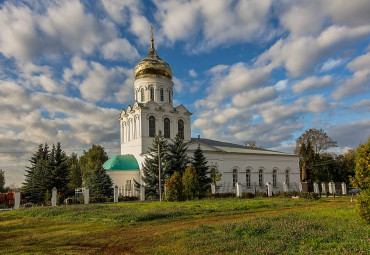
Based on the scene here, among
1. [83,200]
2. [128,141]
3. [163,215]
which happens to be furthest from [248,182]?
[163,215]

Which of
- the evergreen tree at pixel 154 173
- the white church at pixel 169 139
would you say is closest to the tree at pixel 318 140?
the white church at pixel 169 139

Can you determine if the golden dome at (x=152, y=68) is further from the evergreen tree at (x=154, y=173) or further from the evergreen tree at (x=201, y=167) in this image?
the evergreen tree at (x=201, y=167)

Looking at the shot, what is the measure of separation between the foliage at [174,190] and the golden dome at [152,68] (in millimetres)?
15237

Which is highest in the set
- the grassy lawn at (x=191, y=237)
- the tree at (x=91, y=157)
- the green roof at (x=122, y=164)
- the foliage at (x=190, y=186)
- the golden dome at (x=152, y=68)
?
the golden dome at (x=152, y=68)

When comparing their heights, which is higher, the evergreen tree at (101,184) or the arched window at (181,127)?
the arched window at (181,127)

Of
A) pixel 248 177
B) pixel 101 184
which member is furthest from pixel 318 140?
pixel 101 184

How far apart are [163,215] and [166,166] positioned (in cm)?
1264

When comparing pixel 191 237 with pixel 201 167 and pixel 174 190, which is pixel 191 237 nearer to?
pixel 174 190

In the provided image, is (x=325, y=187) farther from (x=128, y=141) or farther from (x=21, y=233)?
(x=21, y=233)

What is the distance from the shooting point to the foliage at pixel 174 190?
19.4 m

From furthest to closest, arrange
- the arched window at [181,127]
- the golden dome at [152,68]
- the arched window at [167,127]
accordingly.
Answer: the golden dome at [152,68] → the arched window at [181,127] → the arched window at [167,127]

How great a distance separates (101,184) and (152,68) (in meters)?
13.4

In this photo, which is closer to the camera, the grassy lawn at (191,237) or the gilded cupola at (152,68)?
the grassy lawn at (191,237)

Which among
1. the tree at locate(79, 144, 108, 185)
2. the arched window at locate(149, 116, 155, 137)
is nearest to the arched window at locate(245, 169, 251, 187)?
the arched window at locate(149, 116, 155, 137)
